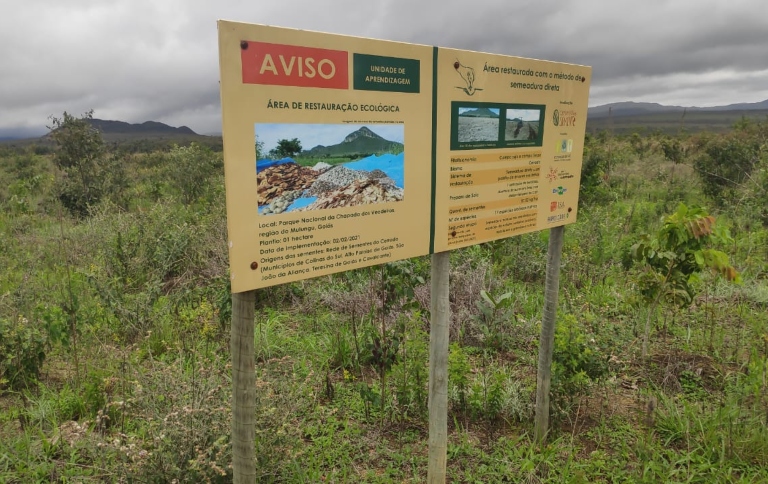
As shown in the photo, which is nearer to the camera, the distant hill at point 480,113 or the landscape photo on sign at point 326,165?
the landscape photo on sign at point 326,165

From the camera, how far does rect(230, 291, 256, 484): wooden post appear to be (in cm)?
173

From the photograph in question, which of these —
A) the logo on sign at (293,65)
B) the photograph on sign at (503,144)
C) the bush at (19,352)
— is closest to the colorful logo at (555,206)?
the photograph on sign at (503,144)

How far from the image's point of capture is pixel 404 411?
3.41 m

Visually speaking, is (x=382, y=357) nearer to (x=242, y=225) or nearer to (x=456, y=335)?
(x=456, y=335)

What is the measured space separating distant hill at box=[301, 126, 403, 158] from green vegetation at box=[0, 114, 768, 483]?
4.76ft

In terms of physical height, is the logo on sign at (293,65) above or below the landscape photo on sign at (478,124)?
above

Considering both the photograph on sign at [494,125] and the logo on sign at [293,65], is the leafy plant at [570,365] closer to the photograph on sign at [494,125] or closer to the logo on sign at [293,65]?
the photograph on sign at [494,125]

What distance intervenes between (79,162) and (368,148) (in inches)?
468

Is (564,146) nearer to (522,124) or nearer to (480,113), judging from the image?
(522,124)

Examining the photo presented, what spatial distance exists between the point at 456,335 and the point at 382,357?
5.01ft

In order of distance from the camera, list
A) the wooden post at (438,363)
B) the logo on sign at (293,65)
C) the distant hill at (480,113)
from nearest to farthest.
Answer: the logo on sign at (293,65) < the distant hill at (480,113) < the wooden post at (438,363)

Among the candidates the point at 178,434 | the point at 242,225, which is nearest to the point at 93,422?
the point at 178,434

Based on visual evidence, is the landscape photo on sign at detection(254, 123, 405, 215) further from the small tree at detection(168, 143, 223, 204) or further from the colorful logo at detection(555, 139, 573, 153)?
the small tree at detection(168, 143, 223, 204)

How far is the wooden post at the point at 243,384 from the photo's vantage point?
173cm
